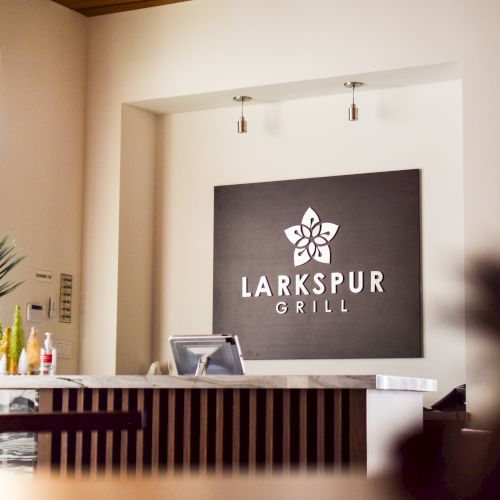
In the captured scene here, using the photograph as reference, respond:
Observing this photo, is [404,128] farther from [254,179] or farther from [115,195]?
[115,195]

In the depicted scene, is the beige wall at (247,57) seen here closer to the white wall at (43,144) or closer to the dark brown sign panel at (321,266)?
the white wall at (43,144)

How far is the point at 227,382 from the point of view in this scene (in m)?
3.66

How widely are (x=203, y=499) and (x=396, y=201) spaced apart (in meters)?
5.58

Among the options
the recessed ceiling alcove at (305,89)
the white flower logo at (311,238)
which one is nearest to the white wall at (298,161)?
the recessed ceiling alcove at (305,89)

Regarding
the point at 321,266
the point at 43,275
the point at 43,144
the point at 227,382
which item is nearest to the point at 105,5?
the point at 43,144

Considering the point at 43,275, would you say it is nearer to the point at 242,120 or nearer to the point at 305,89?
the point at 242,120

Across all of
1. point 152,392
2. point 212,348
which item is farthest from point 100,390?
point 212,348

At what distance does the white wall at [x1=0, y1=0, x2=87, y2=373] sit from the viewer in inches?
229

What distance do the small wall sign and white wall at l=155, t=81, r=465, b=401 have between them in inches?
30.9

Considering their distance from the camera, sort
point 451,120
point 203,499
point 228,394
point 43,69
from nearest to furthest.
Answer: point 203,499 → point 228,394 → point 451,120 → point 43,69

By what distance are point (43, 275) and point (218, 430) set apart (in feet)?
8.45

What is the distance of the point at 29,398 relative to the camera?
4.04m

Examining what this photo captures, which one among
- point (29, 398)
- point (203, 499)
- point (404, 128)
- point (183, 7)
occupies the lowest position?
point (29, 398)

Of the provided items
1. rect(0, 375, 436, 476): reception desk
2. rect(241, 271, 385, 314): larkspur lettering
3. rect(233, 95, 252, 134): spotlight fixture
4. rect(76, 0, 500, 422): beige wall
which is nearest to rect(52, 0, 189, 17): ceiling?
rect(76, 0, 500, 422): beige wall
